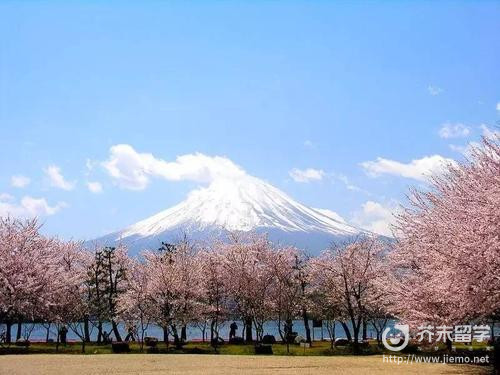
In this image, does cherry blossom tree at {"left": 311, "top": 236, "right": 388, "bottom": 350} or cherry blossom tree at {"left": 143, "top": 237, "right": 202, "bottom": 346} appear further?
cherry blossom tree at {"left": 143, "top": 237, "right": 202, "bottom": 346}

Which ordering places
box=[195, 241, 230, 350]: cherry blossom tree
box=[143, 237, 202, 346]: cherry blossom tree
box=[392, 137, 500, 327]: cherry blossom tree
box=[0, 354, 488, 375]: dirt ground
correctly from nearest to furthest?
box=[392, 137, 500, 327]: cherry blossom tree < box=[0, 354, 488, 375]: dirt ground < box=[143, 237, 202, 346]: cherry blossom tree < box=[195, 241, 230, 350]: cherry blossom tree

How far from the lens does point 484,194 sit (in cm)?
1695

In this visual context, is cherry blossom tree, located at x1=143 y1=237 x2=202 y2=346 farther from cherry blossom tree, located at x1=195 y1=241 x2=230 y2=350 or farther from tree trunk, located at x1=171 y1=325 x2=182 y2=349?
cherry blossom tree, located at x1=195 y1=241 x2=230 y2=350

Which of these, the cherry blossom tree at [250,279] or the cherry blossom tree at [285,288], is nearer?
the cherry blossom tree at [285,288]

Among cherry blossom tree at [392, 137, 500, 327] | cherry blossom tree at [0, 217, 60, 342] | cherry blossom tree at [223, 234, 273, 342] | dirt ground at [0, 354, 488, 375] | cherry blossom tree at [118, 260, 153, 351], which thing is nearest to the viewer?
cherry blossom tree at [392, 137, 500, 327]

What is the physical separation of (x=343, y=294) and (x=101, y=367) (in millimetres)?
20808

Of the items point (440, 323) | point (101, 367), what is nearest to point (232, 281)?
point (101, 367)

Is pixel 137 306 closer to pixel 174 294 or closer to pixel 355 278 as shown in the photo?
pixel 174 294

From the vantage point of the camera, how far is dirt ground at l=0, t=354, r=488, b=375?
874 inches

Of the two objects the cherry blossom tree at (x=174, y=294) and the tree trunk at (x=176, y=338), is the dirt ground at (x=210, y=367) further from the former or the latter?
the cherry blossom tree at (x=174, y=294)

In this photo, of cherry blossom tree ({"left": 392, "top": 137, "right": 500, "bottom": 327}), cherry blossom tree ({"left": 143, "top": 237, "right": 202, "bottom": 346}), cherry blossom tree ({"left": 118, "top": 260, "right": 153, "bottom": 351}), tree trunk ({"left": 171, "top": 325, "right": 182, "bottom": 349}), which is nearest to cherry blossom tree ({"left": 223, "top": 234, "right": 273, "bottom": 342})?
cherry blossom tree ({"left": 143, "top": 237, "right": 202, "bottom": 346})

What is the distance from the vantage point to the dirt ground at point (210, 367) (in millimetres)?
22188

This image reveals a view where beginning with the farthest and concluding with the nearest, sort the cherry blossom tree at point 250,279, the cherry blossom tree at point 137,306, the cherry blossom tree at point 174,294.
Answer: the cherry blossom tree at point 137,306 → the cherry blossom tree at point 250,279 → the cherry blossom tree at point 174,294

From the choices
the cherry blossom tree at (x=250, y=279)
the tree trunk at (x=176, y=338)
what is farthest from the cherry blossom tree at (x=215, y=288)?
the tree trunk at (x=176, y=338)
